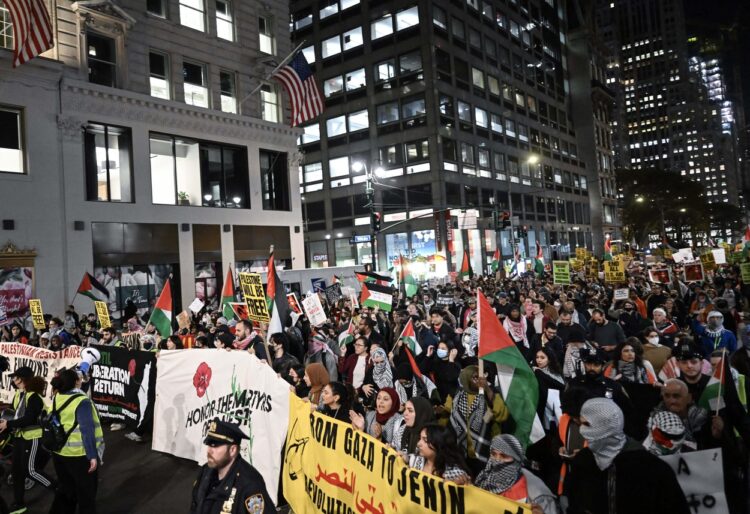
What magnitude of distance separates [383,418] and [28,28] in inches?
678

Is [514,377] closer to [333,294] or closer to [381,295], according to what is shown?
[381,295]

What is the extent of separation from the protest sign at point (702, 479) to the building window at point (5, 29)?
2330cm

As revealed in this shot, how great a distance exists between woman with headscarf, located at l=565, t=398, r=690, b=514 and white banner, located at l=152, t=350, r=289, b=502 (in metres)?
3.34

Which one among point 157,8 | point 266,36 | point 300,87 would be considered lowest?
point 300,87

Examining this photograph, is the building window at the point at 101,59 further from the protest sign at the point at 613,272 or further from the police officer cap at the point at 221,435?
the police officer cap at the point at 221,435

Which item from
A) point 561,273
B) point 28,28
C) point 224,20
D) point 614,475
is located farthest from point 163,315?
point 224,20

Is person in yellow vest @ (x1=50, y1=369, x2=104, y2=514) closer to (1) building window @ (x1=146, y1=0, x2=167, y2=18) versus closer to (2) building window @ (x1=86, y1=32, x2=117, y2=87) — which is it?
(2) building window @ (x1=86, y1=32, x2=117, y2=87)

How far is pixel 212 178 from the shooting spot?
987 inches

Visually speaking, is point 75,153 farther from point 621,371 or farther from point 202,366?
point 621,371

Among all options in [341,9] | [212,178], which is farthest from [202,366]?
[341,9]

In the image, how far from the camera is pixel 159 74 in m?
23.3

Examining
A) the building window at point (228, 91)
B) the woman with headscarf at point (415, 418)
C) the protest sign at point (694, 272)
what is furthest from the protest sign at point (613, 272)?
the building window at point (228, 91)

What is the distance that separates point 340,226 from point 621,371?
42.6m

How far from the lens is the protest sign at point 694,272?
14.3m
